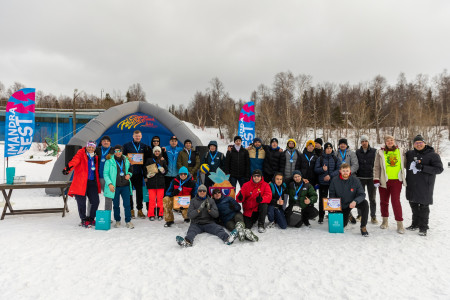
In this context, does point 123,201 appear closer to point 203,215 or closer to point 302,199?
point 203,215

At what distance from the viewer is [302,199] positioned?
5.11m

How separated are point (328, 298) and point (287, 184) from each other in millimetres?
3080

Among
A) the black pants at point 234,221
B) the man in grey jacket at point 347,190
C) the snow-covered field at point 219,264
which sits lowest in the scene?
the snow-covered field at point 219,264

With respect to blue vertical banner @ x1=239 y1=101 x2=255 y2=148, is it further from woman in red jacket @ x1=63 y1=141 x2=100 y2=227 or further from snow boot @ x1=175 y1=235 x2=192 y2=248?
snow boot @ x1=175 y1=235 x2=192 y2=248

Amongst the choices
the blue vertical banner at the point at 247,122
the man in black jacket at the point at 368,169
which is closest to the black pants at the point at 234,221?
the man in black jacket at the point at 368,169

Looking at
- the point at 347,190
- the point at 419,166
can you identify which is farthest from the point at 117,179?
the point at 419,166

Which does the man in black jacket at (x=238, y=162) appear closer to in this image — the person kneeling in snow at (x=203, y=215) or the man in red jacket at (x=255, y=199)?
the man in red jacket at (x=255, y=199)

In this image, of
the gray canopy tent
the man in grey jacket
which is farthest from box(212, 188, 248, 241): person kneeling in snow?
the gray canopy tent

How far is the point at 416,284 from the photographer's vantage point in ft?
9.64

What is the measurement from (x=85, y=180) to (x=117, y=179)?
0.57 m

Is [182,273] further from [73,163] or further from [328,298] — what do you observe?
[73,163]

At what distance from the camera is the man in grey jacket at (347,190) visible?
4.66 metres

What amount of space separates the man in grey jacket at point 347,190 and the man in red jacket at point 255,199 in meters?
1.23

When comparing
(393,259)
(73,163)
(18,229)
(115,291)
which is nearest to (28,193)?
(18,229)
